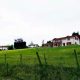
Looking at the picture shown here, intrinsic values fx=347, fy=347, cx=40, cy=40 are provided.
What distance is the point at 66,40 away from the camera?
124 meters

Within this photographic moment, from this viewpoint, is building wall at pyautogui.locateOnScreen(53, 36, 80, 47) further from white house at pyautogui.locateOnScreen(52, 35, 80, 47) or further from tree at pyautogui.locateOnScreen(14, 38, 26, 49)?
tree at pyautogui.locateOnScreen(14, 38, 26, 49)

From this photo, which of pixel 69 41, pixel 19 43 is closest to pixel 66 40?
pixel 69 41

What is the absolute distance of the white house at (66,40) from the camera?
117812 millimetres

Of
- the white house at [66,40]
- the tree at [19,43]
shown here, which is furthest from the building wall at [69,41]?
the tree at [19,43]

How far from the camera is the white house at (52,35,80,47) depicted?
117812 millimetres

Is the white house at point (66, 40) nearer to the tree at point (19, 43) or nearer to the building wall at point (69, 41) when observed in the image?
the building wall at point (69, 41)

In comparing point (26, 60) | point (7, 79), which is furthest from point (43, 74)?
point (26, 60)

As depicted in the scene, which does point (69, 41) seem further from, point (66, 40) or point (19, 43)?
point (19, 43)

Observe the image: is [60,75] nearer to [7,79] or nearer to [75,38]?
[7,79]

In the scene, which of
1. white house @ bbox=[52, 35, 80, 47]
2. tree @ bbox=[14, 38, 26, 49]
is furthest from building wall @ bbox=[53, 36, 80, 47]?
tree @ bbox=[14, 38, 26, 49]

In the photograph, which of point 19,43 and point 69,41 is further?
point 19,43

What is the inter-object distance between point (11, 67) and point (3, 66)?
42.0 inches

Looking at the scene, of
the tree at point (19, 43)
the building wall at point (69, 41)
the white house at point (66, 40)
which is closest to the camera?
the building wall at point (69, 41)

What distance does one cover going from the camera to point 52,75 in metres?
15.6
